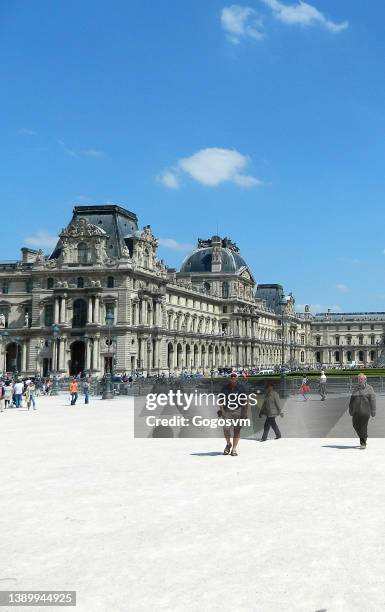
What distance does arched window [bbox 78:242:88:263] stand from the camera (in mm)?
74438

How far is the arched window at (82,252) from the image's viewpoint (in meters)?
74.4

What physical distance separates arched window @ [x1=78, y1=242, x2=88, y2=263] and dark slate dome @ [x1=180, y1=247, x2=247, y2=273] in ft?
147

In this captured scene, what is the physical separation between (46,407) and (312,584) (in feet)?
96.4

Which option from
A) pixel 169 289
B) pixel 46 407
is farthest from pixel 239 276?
pixel 46 407

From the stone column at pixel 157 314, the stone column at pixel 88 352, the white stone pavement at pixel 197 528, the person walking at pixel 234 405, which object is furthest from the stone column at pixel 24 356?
the person walking at pixel 234 405

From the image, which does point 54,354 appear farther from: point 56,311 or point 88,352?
point 56,311

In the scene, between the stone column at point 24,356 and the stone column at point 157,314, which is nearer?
the stone column at point 24,356

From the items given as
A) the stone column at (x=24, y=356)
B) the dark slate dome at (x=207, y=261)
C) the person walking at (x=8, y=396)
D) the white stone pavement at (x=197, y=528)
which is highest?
the dark slate dome at (x=207, y=261)

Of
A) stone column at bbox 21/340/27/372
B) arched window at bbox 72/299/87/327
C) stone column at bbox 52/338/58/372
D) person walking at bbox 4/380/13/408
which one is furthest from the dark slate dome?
person walking at bbox 4/380/13/408

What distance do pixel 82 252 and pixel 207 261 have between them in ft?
151

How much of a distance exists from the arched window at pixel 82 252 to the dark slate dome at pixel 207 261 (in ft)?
147

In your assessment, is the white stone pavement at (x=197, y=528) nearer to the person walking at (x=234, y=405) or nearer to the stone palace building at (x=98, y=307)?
the person walking at (x=234, y=405)

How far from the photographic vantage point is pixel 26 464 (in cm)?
1434

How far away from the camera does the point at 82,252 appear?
2936 inches
